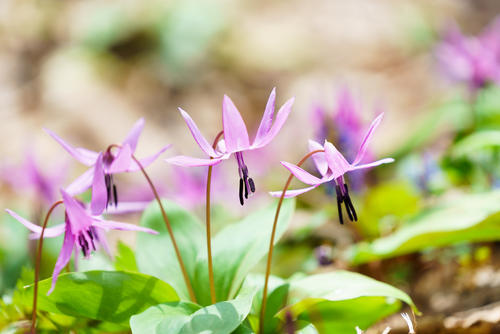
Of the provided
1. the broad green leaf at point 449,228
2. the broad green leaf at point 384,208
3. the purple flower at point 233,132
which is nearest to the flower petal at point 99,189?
the purple flower at point 233,132

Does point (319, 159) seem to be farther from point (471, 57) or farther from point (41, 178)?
point (471, 57)

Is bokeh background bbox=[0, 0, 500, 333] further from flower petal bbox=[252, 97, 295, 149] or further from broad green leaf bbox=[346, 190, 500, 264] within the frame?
flower petal bbox=[252, 97, 295, 149]

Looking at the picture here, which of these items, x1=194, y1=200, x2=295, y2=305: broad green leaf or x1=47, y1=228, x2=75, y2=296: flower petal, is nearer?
x1=47, y1=228, x2=75, y2=296: flower petal

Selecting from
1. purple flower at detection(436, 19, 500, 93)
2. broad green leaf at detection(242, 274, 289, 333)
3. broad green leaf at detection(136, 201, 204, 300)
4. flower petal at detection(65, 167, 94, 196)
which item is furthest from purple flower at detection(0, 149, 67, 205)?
purple flower at detection(436, 19, 500, 93)

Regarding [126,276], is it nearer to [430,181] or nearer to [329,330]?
[329,330]

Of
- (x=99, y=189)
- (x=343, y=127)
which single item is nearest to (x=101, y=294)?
(x=99, y=189)

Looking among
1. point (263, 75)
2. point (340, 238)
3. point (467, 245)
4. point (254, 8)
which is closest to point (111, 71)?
point (263, 75)
